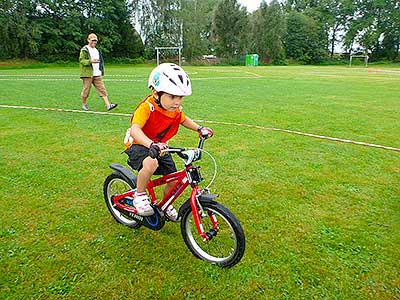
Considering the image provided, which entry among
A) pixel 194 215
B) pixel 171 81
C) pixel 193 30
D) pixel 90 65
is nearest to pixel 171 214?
pixel 194 215

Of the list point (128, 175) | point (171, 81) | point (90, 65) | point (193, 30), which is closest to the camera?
point (171, 81)

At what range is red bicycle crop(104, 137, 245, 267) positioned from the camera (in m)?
2.74

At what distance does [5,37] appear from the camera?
1515 inches

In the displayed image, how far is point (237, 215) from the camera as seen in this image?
373 centimetres

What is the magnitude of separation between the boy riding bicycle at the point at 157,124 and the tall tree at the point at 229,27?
180 feet

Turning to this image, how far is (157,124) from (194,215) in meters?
0.86

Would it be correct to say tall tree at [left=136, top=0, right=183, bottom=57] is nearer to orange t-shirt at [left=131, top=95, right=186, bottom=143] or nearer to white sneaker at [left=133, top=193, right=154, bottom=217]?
orange t-shirt at [left=131, top=95, right=186, bottom=143]

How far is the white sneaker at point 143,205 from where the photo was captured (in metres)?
3.13

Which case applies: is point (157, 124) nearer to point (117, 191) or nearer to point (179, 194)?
point (179, 194)

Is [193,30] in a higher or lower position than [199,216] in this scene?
higher

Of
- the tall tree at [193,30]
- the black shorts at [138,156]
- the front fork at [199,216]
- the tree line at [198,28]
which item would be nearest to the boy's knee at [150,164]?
the black shorts at [138,156]

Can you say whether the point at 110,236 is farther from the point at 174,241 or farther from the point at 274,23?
the point at 274,23

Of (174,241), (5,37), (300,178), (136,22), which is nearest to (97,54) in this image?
(300,178)

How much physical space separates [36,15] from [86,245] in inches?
1866
